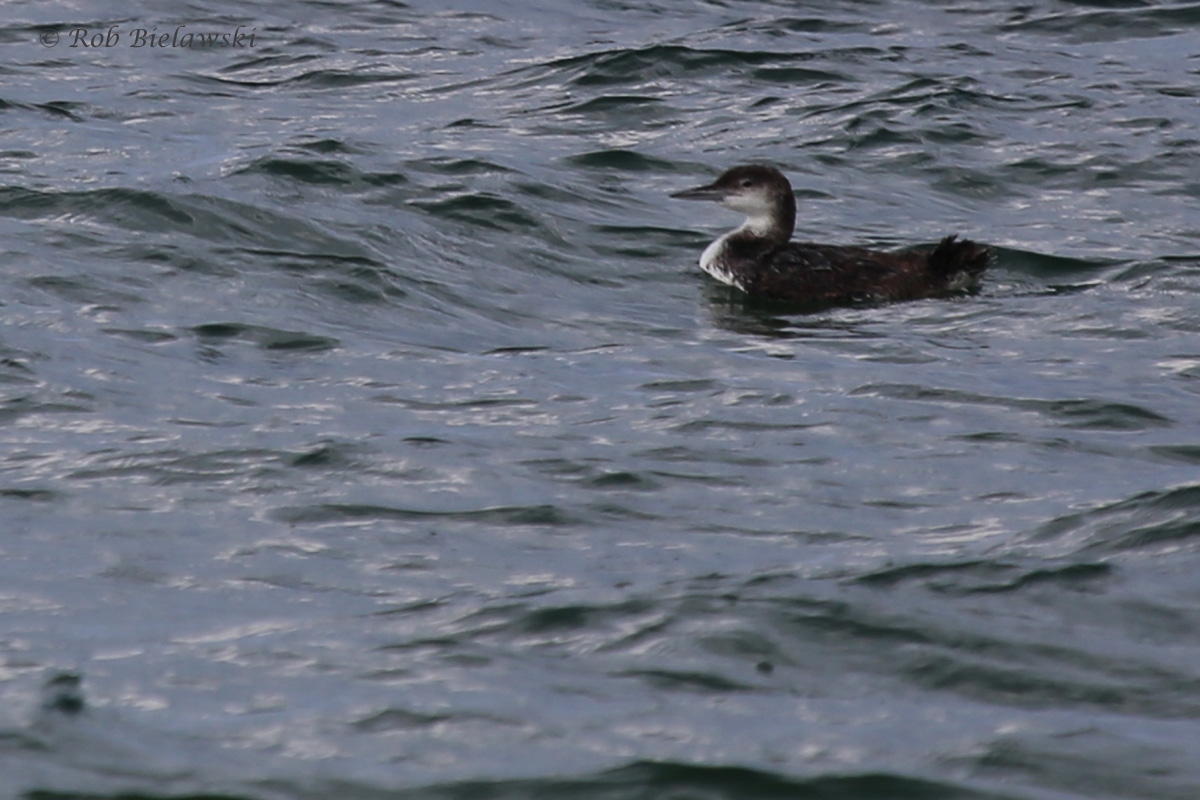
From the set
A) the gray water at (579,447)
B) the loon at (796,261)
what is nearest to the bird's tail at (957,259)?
the loon at (796,261)

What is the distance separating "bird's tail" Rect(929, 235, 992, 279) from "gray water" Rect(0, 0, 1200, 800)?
0.67 feet

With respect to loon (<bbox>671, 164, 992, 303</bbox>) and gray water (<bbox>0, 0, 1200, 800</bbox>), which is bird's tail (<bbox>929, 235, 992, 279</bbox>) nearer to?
loon (<bbox>671, 164, 992, 303</bbox>)

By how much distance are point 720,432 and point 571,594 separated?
2.07 m

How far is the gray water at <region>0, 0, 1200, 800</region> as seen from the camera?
5.39 metres

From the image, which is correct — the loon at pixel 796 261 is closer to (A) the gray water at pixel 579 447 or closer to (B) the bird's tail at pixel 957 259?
(B) the bird's tail at pixel 957 259

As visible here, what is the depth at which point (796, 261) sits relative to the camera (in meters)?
11.3

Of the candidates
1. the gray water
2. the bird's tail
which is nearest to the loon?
the bird's tail

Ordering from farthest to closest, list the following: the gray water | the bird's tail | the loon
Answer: the loon
the bird's tail
the gray water

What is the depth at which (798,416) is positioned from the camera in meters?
8.58

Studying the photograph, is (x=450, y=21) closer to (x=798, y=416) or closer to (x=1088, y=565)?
(x=798, y=416)

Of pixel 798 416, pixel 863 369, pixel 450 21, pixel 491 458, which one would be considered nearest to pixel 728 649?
pixel 491 458

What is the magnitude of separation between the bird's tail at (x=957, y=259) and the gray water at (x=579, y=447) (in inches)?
8.0

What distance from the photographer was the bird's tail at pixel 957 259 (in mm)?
10830

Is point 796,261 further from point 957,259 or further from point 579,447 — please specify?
point 579,447
